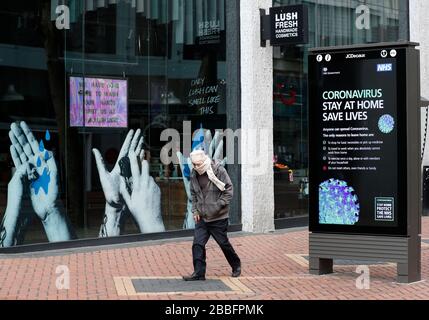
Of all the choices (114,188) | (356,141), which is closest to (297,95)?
(114,188)

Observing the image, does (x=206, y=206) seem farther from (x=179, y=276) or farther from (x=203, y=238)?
(x=179, y=276)

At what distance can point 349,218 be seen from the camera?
9.68 meters

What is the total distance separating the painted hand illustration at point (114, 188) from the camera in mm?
12828

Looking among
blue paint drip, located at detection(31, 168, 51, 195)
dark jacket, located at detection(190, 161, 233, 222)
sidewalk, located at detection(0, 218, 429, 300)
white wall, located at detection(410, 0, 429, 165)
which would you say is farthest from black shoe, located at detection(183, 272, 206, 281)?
white wall, located at detection(410, 0, 429, 165)

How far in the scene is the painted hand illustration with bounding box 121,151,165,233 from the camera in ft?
43.6

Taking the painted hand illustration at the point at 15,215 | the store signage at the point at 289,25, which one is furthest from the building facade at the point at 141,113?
the store signage at the point at 289,25

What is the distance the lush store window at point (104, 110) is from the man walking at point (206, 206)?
3.37 m

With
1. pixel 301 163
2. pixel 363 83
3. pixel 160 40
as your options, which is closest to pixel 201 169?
pixel 363 83

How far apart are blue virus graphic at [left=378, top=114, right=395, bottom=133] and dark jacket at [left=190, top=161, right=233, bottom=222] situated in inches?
78.5

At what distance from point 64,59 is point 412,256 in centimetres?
627

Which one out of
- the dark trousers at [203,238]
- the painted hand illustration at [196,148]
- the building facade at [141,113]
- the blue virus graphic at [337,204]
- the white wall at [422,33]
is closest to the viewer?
the dark trousers at [203,238]

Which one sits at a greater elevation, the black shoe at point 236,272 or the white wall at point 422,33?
the white wall at point 422,33

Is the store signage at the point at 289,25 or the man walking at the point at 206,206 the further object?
the store signage at the point at 289,25

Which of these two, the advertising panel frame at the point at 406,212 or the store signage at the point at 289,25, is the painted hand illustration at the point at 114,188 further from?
the advertising panel frame at the point at 406,212
